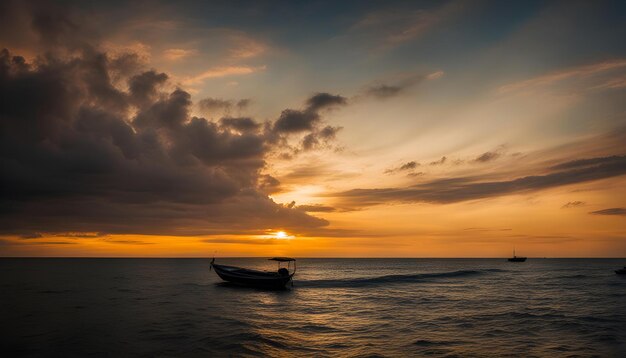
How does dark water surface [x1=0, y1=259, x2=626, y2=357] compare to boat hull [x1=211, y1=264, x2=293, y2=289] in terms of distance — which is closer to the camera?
dark water surface [x1=0, y1=259, x2=626, y2=357]

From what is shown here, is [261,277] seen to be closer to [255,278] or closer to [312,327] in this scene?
[255,278]

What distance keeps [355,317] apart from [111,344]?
2300 cm

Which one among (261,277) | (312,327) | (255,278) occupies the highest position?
(261,277)

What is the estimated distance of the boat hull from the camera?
6956 centimetres

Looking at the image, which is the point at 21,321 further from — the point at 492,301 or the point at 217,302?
the point at 492,301

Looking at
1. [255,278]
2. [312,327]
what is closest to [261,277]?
[255,278]

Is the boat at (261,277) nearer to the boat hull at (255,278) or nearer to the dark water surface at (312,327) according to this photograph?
the boat hull at (255,278)

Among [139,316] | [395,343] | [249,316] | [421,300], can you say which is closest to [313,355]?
[395,343]

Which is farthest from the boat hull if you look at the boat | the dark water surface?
the dark water surface

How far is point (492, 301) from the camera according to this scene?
54.0 meters

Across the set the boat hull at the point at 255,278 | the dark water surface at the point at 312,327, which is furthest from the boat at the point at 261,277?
the dark water surface at the point at 312,327

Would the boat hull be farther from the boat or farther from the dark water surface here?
the dark water surface

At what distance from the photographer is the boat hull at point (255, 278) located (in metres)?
69.6

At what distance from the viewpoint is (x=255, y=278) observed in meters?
71.6
